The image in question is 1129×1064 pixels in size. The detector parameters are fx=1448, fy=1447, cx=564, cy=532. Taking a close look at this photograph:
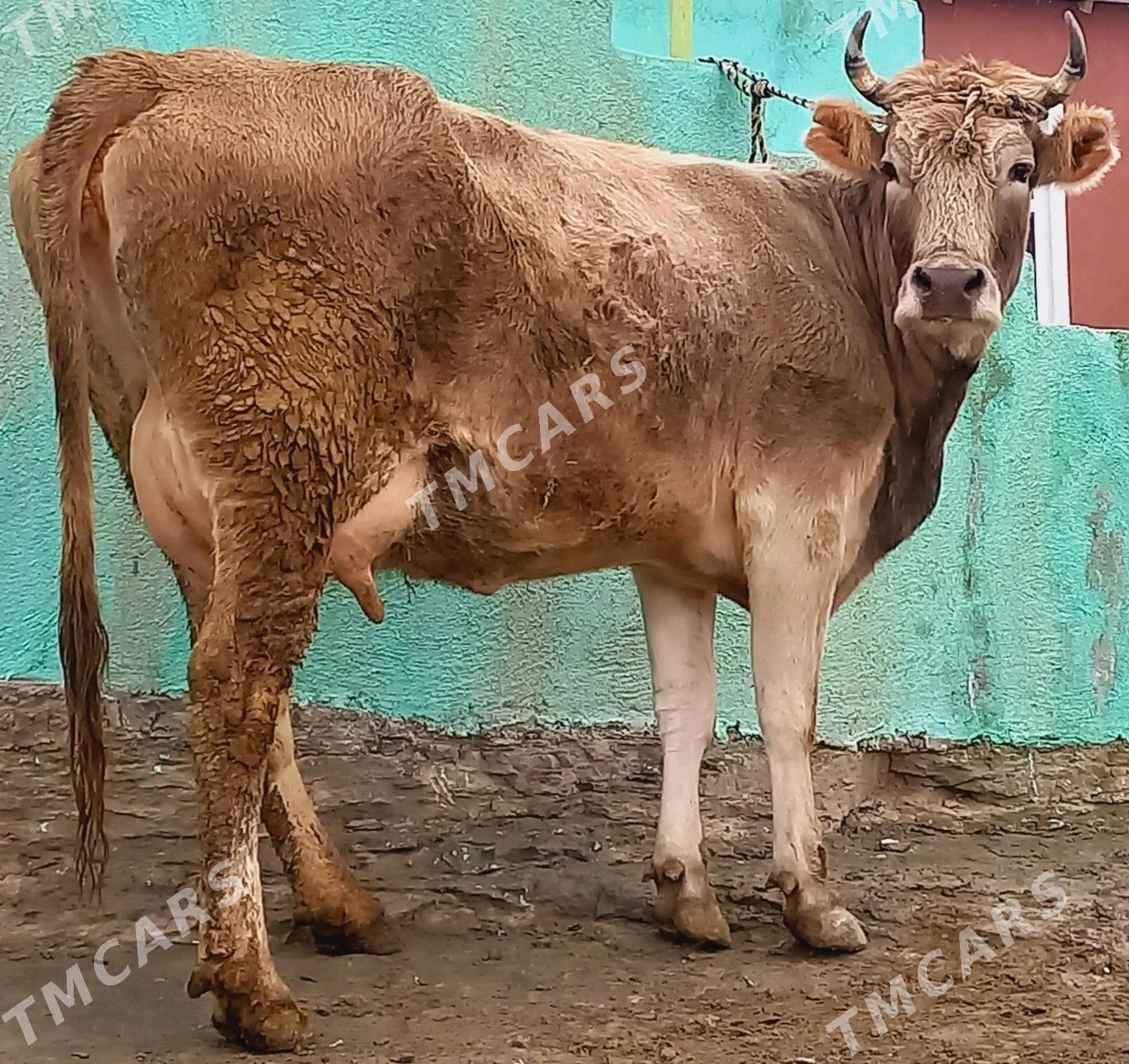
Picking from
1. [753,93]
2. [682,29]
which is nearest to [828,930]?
[753,93]

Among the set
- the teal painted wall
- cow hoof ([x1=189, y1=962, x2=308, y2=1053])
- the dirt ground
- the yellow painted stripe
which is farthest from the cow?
the yellow painted stripe

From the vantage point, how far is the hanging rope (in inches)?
227

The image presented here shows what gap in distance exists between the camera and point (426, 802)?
5141 millimetres

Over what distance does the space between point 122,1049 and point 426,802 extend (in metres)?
1.83

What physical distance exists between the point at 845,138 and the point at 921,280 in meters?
0.83

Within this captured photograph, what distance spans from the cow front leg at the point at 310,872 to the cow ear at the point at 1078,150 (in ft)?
9.60

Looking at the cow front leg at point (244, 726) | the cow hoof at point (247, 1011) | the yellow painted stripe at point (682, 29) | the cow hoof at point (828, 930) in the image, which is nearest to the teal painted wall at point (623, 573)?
the yellow painted stripe at point (682, 29)

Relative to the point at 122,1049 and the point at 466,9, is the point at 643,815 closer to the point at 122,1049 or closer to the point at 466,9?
the point at 122,1049

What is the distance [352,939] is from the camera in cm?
427

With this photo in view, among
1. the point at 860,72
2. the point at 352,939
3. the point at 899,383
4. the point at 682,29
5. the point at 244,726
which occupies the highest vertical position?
the point at 682,29

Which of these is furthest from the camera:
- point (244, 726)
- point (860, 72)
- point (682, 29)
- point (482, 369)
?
point (682, 29)

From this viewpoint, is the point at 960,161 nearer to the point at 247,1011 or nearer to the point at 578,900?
the point at 578,900

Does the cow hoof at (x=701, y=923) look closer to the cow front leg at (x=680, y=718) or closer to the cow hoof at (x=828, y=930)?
the cow front leg at (x=680, y=718)

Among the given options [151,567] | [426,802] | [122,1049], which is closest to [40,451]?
[151,567]
